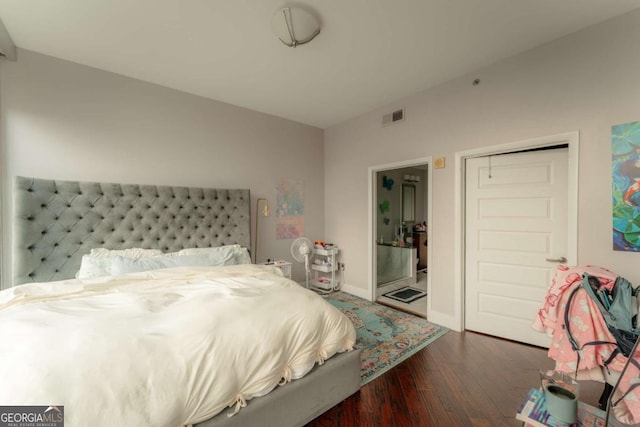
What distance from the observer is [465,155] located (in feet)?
9.36

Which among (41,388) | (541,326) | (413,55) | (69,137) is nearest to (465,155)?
(413,55)

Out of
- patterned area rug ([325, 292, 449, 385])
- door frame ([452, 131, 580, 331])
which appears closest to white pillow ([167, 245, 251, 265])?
patterned area rug ([325, 292, 449, 385])

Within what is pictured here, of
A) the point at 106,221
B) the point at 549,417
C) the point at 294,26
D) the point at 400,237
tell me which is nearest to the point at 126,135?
the point at 106,221

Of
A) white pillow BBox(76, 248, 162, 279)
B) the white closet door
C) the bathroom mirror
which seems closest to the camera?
white pillow BBox(76, 248, 162, 279)

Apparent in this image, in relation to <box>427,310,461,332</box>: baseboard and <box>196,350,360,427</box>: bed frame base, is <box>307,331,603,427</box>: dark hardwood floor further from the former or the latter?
<box>427,310,461,332</box>: baseboard

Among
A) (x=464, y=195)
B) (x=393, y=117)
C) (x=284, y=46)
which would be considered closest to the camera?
(x=284, y=46)

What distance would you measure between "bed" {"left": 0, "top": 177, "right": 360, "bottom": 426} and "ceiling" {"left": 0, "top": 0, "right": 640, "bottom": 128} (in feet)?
4.25

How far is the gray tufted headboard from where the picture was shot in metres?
2.26

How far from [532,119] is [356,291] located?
10.3 ft

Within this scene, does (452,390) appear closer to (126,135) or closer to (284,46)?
(284,46)

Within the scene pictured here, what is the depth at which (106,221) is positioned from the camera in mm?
2604

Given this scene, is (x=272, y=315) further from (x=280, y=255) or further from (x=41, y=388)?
(x=280, y=255)

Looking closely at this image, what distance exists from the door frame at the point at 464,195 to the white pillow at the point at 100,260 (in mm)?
3447

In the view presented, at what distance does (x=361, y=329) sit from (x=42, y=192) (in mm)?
3460
